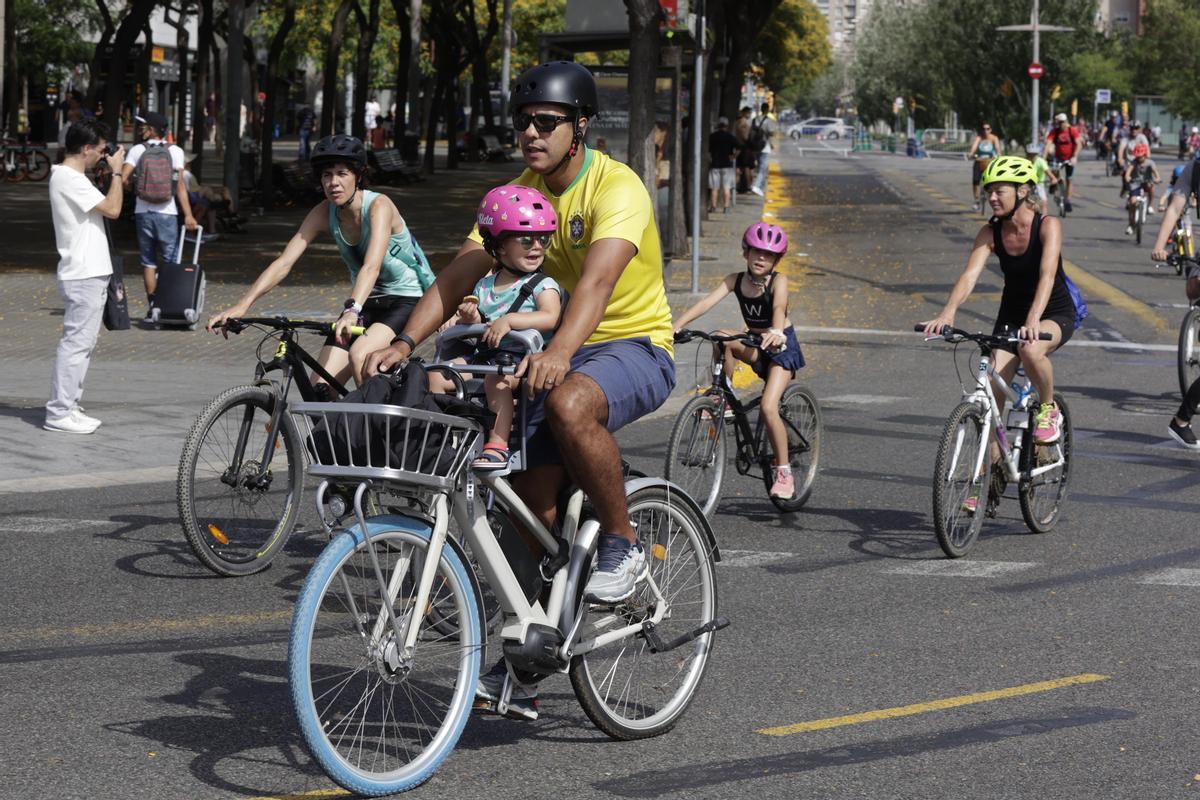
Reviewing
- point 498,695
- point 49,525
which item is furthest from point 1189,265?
point 498,695

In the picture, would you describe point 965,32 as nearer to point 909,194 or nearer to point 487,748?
point 909,194

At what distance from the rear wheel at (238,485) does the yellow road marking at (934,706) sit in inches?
106

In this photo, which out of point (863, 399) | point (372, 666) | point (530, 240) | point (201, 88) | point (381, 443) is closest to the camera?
point (381, 443)

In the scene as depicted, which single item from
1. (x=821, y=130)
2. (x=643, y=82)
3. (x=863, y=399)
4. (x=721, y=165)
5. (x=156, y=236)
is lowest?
(x=863, y=399)

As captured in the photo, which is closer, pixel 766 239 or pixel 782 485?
pixel 766 239

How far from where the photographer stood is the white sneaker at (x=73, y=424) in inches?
413

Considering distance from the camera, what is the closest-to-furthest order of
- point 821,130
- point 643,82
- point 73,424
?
1. point 73,424
2. point 643,82
3. point 821,130

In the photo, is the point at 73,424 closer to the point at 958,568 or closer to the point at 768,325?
the point at 768,325

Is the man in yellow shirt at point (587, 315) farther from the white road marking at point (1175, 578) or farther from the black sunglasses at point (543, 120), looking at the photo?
the white road marking at point (1175, 578)

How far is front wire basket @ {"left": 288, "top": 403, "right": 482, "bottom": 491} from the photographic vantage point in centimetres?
414

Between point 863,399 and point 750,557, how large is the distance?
5.29 meters

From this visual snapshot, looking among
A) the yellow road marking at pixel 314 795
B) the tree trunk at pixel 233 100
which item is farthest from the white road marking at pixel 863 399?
the tree trunk at pixel 233 100

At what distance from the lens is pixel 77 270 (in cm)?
1040

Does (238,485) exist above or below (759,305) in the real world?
below
